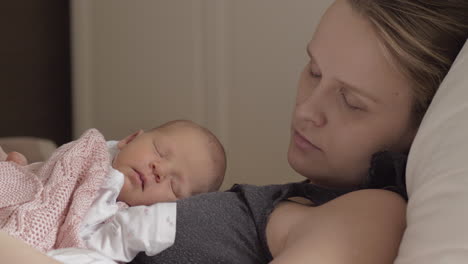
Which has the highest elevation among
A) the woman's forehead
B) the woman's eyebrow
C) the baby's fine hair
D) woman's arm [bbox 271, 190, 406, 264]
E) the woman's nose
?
the woman's forehead

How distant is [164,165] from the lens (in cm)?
118

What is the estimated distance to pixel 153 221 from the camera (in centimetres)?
94

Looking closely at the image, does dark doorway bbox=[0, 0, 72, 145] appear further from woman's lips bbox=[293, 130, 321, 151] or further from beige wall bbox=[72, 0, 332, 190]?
woman's lips bbox=[293, 130, 321, 151]

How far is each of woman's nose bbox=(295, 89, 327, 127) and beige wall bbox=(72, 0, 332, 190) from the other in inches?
48.2

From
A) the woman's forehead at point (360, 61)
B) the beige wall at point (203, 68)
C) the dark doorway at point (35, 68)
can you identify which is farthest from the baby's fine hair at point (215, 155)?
the dark doorway at point (35, 68)

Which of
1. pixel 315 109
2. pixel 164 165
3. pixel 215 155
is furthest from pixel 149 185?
pixel 315 109

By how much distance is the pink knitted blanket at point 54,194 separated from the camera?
3.00 ft

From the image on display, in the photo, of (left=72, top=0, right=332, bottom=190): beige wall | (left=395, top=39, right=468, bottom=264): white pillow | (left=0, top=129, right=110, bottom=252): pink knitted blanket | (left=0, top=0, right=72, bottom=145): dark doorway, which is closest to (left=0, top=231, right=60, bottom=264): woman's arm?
(left=0, top=129, right=110, bottom=252): pink knitted blanket

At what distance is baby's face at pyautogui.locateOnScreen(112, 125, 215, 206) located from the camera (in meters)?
1.13

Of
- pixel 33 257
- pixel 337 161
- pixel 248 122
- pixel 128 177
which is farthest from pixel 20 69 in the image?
pixel 33 257

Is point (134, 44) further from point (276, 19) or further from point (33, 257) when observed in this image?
point (33, 257)

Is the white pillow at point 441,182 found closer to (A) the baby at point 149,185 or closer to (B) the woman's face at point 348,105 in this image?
(B) the woman's face at point 348,105

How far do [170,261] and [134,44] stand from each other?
1705 mm

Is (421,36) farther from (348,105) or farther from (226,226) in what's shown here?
(226,226)
